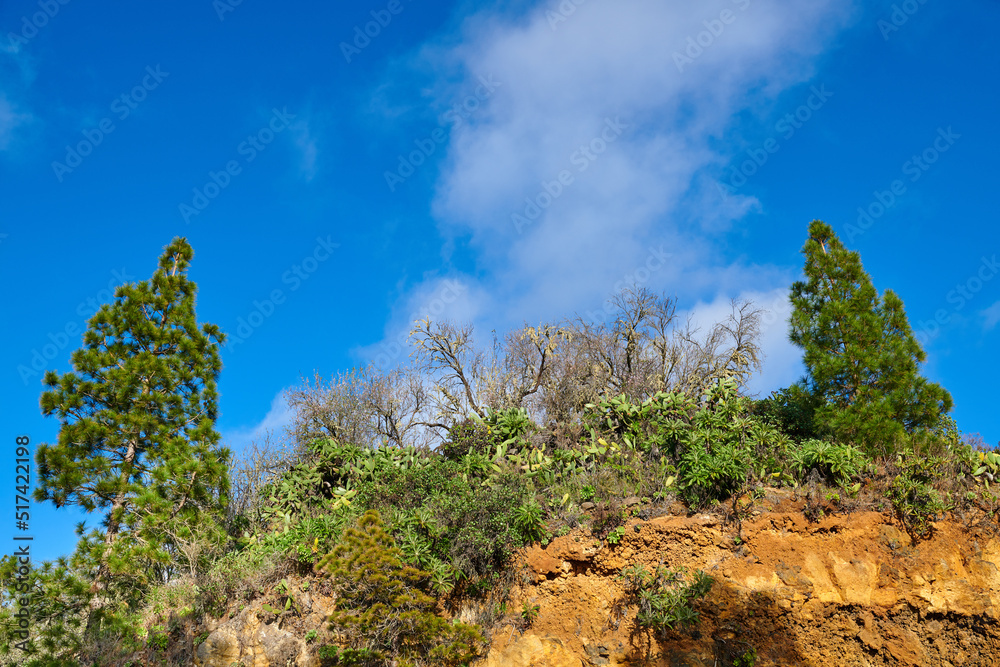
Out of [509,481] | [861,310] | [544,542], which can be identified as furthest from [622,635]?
[861,310]

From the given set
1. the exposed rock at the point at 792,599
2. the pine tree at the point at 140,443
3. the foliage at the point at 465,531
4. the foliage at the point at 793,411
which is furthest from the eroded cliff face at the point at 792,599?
the pine tree at the point at 140,443

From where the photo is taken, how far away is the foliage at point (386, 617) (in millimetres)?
9531

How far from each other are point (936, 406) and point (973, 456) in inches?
43.6

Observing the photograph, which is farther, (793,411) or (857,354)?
(793,411)

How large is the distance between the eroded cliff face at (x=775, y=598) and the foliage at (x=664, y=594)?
5.6 inches

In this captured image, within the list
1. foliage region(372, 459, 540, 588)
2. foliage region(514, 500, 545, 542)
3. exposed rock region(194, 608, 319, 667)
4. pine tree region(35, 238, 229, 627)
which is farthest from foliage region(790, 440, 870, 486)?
pine tree region(35, 238, 229, 627)

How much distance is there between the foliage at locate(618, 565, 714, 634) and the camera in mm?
9312

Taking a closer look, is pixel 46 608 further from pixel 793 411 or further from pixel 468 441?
pixel 793 411

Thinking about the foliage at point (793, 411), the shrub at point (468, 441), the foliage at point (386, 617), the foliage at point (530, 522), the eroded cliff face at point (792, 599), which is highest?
the shrub at point (468, 441)

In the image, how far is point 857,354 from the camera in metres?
11.6

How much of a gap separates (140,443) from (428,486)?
5.75m

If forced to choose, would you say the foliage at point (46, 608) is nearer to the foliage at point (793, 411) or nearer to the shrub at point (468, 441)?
the shrub at point (468, 441)

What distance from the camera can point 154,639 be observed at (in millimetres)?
10562

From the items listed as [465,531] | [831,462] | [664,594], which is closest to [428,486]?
[465,531]
